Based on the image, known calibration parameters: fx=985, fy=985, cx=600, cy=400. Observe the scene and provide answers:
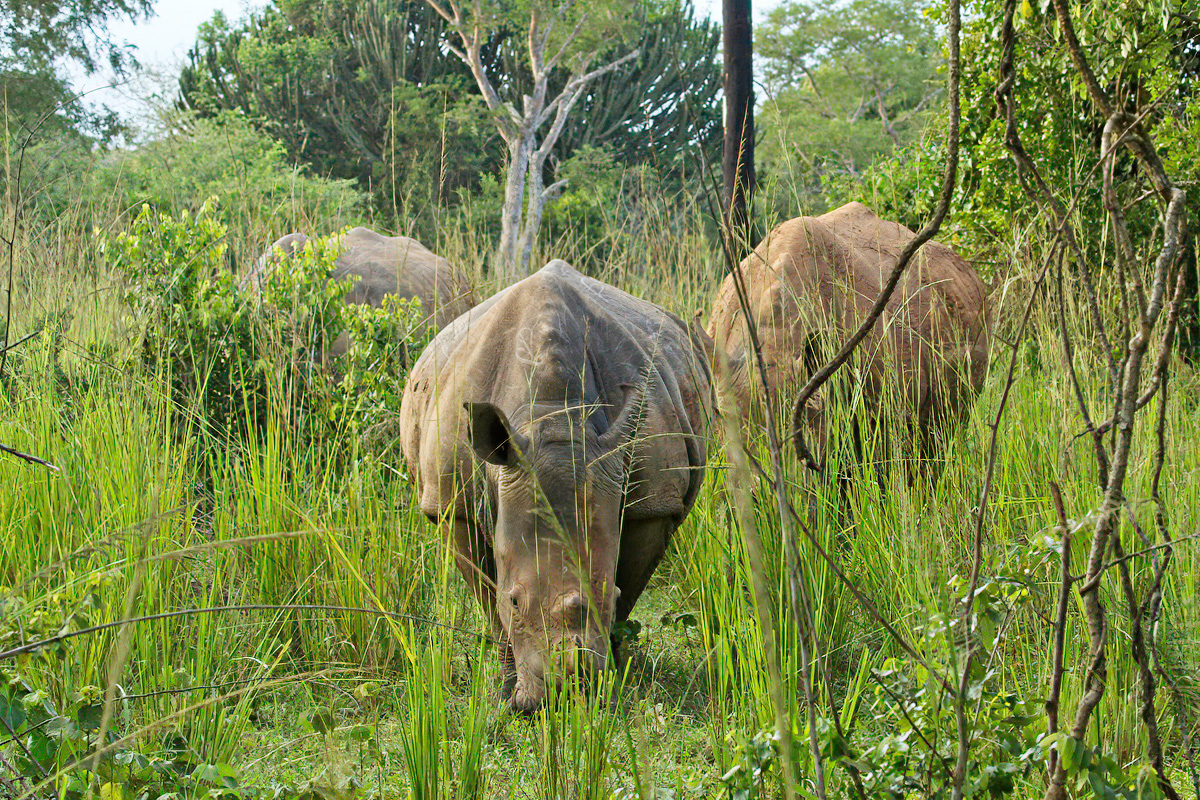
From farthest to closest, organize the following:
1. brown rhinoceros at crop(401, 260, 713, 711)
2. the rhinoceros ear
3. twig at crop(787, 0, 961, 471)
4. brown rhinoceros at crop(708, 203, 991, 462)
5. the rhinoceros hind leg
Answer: brown rhinoceros at crop(708, 203, 991, 462) → the rhinoceros hind leg → brown rhinoceros at crop(401, 260, 713, 711) → the rhinoceros ear → twig at crop(787, 0, 961, 471)

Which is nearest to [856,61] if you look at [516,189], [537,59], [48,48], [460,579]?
[537,59]

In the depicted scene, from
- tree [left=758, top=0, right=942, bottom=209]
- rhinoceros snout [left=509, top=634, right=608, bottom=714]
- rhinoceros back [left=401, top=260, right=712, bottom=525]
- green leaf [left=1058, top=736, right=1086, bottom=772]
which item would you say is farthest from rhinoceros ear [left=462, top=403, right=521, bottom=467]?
tree [left=758, top=0, right=942, bottom=209]

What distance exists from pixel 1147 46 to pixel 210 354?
4404 millimetres

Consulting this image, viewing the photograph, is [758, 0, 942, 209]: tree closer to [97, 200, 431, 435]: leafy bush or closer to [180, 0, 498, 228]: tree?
[180, 0, 498, 228]: tree

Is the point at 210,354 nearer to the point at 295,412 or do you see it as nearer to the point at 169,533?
the point at 295,412

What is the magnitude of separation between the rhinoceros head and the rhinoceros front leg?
28 centimetres

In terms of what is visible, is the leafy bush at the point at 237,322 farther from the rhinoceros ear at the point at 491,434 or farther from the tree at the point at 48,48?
the tree at the point at 48,48

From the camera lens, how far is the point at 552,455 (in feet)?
9.77

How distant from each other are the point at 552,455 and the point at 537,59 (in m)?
21.0

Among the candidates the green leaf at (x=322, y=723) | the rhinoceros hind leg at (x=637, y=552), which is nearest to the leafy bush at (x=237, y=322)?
the rhinoceros hind leg at (x=637, y=552)

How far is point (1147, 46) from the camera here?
258 cm

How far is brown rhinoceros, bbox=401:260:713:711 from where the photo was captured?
288cm

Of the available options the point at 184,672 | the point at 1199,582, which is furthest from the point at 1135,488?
the point at 184,672

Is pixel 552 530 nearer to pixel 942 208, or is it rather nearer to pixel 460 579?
pixel 460 579
